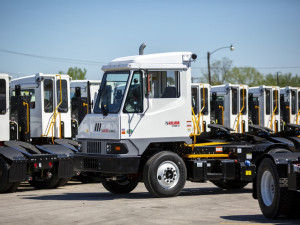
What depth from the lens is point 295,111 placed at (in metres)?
29.0

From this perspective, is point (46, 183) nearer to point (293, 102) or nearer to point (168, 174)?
point (168, 174)

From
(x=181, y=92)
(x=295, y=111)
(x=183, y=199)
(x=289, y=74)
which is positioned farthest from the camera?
(x=289, y=74)

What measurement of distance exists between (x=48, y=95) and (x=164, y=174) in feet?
20.8

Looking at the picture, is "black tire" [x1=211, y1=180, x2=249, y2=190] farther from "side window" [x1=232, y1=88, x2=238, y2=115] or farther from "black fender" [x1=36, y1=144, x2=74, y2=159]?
"side window" [x1=232, y1=88, x2=238, y2=115]

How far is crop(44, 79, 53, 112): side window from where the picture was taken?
20516mm

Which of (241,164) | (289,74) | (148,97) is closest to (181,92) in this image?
(148,97)

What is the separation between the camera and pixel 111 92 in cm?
1609

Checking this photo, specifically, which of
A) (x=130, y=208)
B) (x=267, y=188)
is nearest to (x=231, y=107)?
(x=130, y=208)

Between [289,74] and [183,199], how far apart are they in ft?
260

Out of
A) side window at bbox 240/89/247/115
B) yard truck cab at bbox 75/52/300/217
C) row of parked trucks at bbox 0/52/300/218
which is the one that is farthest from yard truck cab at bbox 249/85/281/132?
yard truck cab at bbox 75/52/300/217

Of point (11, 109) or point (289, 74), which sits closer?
point (11, 109)

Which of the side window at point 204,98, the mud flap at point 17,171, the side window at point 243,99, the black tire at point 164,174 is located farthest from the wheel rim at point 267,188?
the side window at point 243,99

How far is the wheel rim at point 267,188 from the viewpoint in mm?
11447

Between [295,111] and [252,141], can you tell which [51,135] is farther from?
[295,111]
